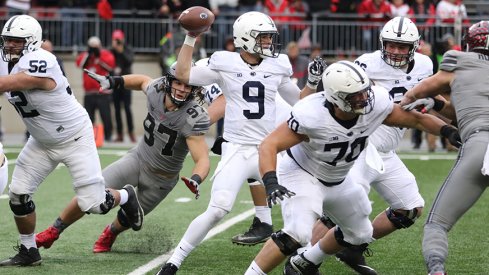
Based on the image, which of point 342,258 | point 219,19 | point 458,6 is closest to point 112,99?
point 219,19

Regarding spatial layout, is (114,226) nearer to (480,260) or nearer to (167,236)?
(167,236)

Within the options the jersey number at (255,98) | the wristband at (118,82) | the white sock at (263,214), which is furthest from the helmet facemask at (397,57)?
the wristband at (118,82)

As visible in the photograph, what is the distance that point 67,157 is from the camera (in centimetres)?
780

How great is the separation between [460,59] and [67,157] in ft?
9.46

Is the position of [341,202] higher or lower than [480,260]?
higher

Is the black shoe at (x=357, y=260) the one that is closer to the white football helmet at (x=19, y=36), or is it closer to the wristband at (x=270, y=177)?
the wristband at (x=270, y=177)

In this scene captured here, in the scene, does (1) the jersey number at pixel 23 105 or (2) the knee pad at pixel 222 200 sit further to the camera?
(1) the jersey number at pixel 23 105

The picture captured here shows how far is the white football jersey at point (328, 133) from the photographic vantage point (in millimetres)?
6332

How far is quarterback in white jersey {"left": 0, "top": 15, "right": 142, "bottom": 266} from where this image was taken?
745cm

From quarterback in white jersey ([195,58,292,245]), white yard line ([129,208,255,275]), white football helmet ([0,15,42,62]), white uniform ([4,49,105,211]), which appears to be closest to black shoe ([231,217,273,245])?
quarterback in white jersey ([195,58,292,245])

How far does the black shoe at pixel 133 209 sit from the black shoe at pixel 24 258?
2.40 feet

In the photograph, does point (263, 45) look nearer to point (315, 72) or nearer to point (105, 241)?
point (315, 72)

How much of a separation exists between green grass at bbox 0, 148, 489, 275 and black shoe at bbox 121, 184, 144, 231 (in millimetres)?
253

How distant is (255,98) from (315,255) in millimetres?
1394
